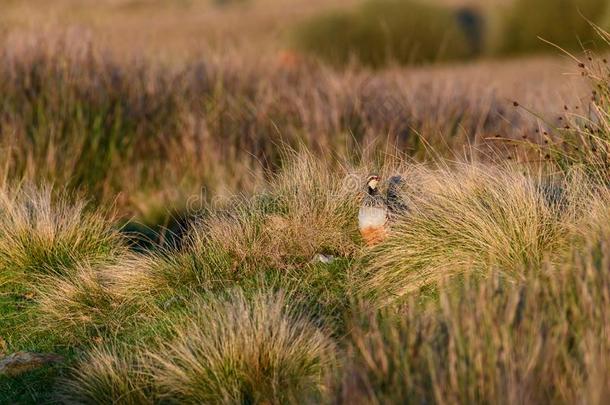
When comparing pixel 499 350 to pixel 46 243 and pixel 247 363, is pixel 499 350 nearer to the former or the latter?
pixel 247 363

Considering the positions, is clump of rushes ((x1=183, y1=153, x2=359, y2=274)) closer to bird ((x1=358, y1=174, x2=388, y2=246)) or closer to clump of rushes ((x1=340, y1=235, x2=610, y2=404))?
bird ((x1=358, y1=174, x2=388, y2=246))

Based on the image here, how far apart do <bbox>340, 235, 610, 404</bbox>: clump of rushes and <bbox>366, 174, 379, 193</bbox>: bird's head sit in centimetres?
182

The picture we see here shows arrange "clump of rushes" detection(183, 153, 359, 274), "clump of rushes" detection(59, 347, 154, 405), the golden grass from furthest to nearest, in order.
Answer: "clump of rushes" detection(183, 153, 359, 274), the golden grass, "clump of rushes" detection(59, 347, 154, 405)

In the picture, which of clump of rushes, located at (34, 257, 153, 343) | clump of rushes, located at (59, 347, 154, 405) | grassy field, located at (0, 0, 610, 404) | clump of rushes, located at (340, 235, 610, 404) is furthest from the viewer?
clump of rushes, located at (34, 257, 153, 343)

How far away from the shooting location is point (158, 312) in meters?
5.45

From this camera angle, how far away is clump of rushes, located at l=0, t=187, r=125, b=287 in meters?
6.48

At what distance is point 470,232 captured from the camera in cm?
547

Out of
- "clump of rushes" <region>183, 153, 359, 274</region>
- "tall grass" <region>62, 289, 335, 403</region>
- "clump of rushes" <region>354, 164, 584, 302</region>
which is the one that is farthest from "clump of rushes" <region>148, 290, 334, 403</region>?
"clump of rushes" <region>183, 153, 359, 274</region>

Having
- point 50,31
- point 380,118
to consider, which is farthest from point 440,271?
point 50,31

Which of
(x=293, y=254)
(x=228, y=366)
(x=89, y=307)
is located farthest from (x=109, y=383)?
(x=293, y=254)

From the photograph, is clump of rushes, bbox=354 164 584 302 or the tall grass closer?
the tall grass

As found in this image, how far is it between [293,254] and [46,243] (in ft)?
5.38

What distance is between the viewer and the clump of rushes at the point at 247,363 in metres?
4.41

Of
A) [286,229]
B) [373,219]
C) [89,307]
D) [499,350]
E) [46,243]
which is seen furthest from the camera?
[46,243]
